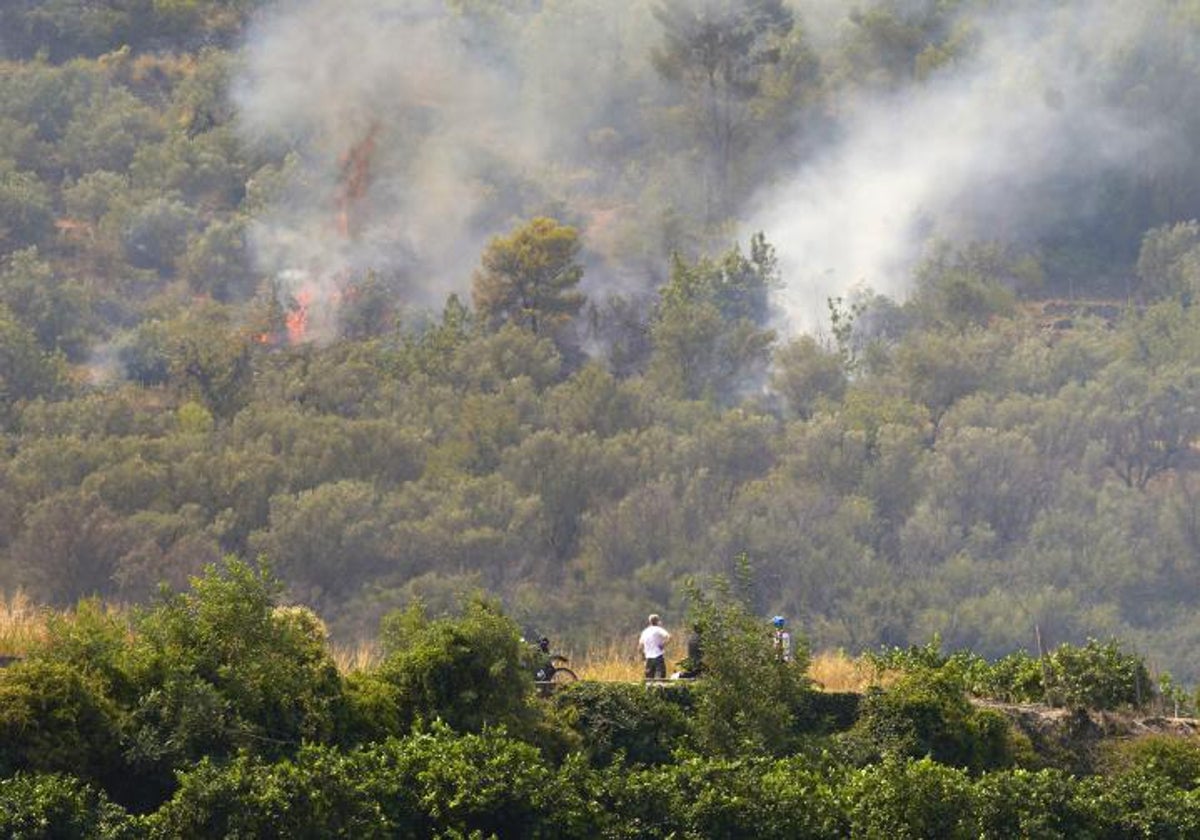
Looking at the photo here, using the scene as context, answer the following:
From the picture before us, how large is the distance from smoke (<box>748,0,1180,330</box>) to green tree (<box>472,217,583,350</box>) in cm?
1637

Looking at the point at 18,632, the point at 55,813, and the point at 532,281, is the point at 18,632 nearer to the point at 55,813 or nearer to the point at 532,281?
the point at 55,813

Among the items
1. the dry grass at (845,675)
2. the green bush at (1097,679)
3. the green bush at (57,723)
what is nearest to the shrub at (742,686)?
the dry grass at (845,675)

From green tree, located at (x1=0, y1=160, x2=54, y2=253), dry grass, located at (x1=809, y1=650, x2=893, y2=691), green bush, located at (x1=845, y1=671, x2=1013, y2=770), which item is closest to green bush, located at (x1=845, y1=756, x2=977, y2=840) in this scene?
green bush, located at (x1=845, y1=671, x2=1013, y2=770)

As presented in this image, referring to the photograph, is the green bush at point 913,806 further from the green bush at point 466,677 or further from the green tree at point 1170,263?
the green tree at point 1170,263

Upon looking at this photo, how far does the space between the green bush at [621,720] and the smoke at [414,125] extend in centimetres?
6824

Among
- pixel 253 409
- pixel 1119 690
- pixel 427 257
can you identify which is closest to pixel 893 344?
pixel 427 257

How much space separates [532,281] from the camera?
93312mm

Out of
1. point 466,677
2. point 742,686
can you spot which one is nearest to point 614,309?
point 742,686

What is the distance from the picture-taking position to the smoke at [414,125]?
105938 millimetres

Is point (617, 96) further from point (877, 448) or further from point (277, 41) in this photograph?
point (877, 448)

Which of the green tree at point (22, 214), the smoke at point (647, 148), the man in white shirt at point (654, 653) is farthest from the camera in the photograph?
the smoke at point (647, 148)

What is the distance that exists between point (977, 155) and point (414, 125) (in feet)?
81.6

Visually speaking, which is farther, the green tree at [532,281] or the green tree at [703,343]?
the green tree at [703,343]

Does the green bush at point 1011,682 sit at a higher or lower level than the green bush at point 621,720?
higher
